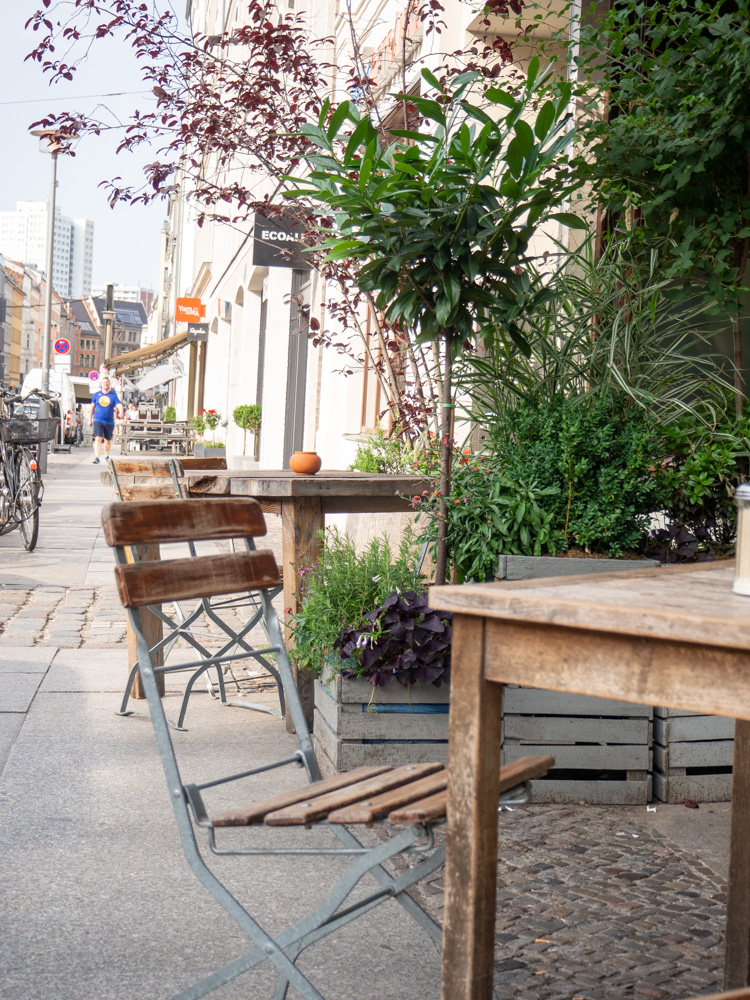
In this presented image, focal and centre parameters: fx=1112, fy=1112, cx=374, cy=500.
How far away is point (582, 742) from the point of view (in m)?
3.56

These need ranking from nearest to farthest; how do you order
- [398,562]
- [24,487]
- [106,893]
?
[106,893] < [398,562] < [24,487]

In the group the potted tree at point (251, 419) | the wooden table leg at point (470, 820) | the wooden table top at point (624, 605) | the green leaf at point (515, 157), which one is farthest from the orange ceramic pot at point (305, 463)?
the potted tree at point (251, 419)

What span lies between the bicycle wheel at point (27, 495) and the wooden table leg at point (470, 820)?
8571 millimetres

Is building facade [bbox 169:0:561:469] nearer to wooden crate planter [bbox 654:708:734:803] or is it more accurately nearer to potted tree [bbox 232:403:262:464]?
potted tree [bbox 232:403:262:464]

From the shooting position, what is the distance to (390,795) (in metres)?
1.99

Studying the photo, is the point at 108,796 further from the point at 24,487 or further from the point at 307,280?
the point at 307,280

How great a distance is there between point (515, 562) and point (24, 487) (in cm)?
697

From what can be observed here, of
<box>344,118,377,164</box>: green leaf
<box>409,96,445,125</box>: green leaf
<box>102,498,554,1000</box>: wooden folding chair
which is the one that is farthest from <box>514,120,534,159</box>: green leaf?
<box>102,498,554,1000</box>: wooden folding chair


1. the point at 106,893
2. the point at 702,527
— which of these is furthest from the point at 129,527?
the point at 702,527

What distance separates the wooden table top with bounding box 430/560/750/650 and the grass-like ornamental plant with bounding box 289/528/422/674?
191 centimetres

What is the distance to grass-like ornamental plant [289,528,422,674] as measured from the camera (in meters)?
3.77

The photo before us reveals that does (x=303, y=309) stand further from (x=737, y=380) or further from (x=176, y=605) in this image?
(x=737, y=380)

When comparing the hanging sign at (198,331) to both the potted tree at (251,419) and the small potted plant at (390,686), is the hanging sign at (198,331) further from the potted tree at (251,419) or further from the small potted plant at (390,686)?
the small potted plant at (390,686)

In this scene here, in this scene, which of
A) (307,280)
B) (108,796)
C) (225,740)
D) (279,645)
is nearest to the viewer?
(279,645)
